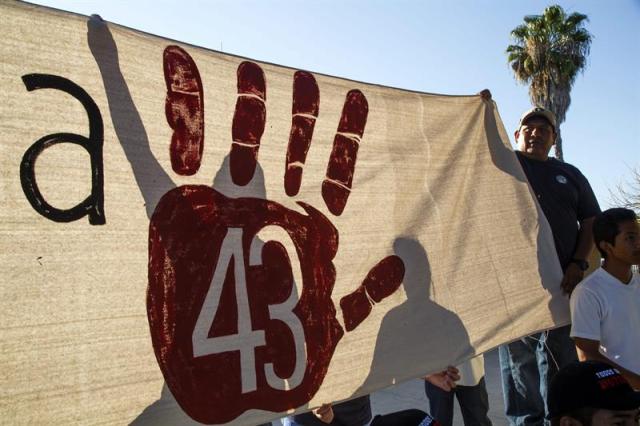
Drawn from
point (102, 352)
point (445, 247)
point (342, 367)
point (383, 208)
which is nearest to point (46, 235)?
point (102, 352)

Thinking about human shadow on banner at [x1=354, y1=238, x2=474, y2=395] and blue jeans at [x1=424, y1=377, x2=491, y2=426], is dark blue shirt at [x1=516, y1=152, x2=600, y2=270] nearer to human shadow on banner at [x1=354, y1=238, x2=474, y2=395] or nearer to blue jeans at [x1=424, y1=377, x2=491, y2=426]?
blue jeans at [x1=424, y1=377, x2=491, y2=426]

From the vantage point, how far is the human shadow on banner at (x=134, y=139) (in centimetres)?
156

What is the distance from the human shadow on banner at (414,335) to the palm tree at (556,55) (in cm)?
1529

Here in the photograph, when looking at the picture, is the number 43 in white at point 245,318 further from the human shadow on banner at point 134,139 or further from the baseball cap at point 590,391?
the baseball cap at point 590,391

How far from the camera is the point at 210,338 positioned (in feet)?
5.44

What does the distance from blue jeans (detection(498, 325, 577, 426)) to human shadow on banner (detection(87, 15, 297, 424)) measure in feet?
6.24

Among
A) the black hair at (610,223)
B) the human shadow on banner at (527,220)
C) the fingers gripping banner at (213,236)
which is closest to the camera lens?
the fingers gripping banner at (213,236)

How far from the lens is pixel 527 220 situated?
107 inches

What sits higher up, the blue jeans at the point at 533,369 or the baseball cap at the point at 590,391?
the baseball cap at the point at 590,391

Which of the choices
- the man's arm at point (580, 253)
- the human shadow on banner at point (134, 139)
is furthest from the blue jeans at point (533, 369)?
the human shadow on banner at point (134, 139)

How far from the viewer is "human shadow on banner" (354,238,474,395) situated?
6.81 ft

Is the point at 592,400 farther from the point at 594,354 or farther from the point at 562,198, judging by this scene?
the point at 562,198

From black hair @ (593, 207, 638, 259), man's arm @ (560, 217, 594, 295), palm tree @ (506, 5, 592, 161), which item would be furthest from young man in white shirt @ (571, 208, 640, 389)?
palm tree @ (506, 5, 592, 161)

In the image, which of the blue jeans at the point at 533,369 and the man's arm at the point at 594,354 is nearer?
the man's arm at the point at 594,354
